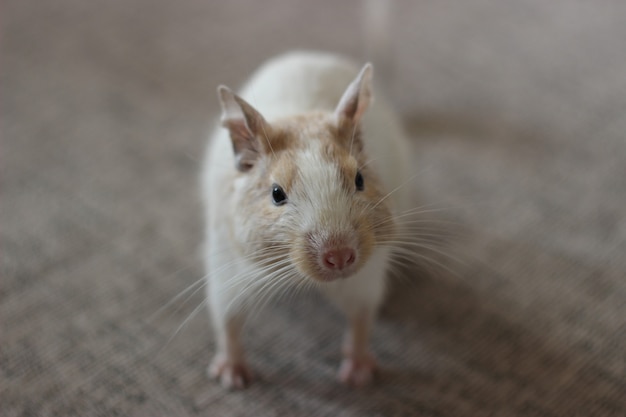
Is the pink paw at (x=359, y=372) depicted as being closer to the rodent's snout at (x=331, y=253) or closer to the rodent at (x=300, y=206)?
the rodent at (x=300, y=206)

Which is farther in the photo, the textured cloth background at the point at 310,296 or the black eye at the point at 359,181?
the textured cloth background at the point at 310,296

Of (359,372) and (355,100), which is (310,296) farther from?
(355,100)

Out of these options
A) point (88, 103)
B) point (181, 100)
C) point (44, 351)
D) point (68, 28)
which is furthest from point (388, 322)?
point (68, 28)

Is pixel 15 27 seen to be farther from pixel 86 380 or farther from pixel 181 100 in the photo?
pixel 86 380

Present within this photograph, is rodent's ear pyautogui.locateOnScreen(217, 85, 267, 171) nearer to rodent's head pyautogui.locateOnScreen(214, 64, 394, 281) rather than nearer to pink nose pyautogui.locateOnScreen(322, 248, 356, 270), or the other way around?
rodent's head pyautogui.locateOnScreen(214, 64, 394, 281)

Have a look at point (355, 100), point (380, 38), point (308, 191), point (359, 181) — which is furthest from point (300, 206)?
point (380, 38)

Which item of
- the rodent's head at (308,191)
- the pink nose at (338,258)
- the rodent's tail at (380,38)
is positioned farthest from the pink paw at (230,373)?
the rodent's tail at (380,38)
